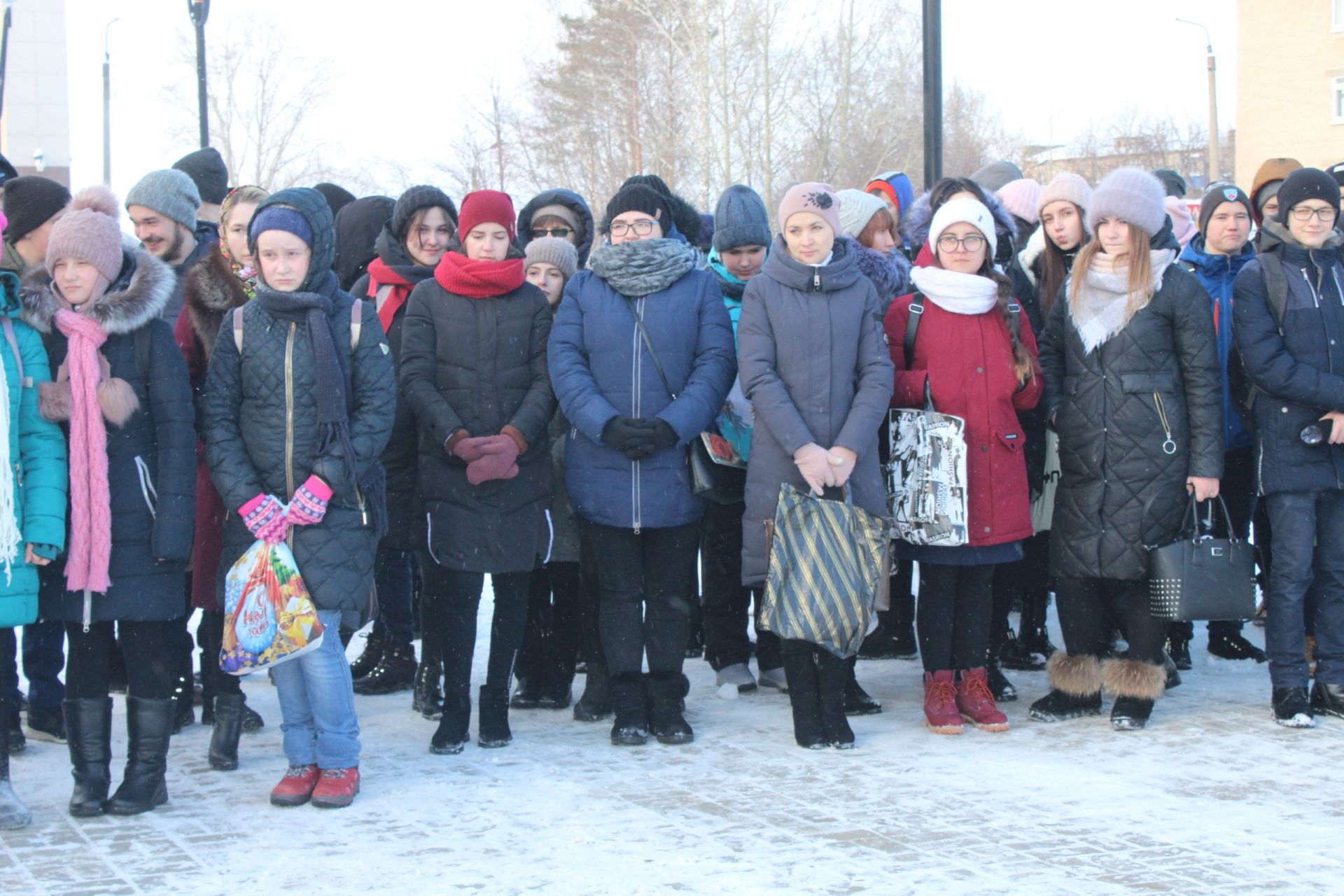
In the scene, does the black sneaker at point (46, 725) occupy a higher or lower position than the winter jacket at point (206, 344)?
lower

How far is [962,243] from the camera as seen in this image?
5.53 meters

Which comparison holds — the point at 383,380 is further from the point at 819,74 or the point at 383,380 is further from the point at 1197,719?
the point at 819,74

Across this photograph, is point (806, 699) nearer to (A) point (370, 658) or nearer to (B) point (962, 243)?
(B) point (962, 243)

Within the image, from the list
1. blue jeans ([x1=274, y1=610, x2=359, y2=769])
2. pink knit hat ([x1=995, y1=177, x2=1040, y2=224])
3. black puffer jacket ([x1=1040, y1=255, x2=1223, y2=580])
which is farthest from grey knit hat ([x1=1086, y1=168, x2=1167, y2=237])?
blue jeans ([x1=274, y1=610, x2=359, y2=769])

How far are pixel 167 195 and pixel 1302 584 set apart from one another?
488 centimetres

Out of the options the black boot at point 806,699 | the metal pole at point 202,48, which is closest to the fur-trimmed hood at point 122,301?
the black boot at point 806,699

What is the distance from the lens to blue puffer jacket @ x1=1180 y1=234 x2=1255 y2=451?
6.23m

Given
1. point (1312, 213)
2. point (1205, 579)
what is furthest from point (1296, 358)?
point (1205, 579)

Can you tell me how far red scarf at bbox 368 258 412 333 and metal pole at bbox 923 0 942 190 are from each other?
381 cm

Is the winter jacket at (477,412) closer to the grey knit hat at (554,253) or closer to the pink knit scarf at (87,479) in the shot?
the grey knit hat at (554,253)

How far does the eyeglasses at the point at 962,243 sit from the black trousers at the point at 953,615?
126 centimetres

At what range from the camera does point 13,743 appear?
5.29 m

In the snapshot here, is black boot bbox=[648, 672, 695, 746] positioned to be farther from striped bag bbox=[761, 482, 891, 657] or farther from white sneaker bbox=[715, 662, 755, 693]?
white sneaker bbox=[715, 662, 755, 693]

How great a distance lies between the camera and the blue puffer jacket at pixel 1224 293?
20.4 feet
